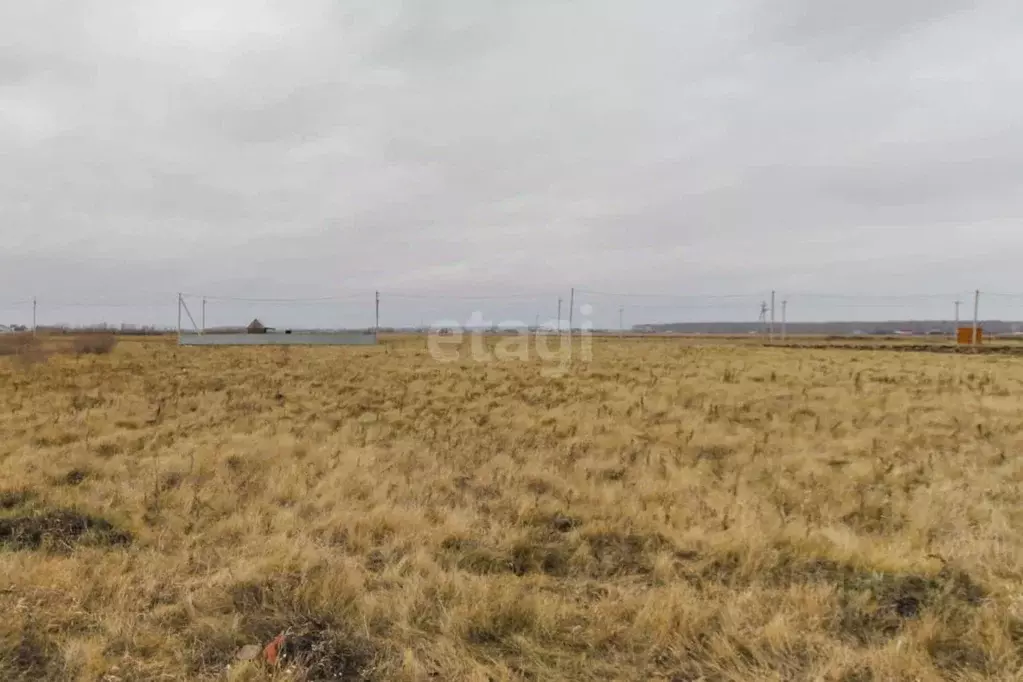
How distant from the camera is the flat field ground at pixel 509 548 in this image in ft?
10.7

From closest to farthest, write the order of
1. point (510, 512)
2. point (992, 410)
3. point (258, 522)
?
1. point (258, 522)
2. point (510, 512)
3. point (992, 410)

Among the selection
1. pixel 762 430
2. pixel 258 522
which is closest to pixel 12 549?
pixel 258 522

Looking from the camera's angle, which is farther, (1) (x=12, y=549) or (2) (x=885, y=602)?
(1) (x=12, y=549)

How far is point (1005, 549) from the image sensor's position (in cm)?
482

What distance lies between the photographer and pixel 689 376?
65.2 feet

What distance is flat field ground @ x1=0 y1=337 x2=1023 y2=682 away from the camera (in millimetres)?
3258

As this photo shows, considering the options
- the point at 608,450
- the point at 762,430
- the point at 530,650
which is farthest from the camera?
the point at 762,430

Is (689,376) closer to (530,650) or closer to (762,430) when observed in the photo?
(762,430)

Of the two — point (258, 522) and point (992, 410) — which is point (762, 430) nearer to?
point (992, 410)

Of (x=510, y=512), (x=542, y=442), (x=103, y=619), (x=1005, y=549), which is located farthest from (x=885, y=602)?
(x=542, y=442)

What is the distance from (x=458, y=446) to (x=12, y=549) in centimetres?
568

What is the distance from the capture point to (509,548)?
4.96m

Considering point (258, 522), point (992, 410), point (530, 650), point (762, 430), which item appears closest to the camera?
point (530, 650)

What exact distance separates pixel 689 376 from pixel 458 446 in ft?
41.8
